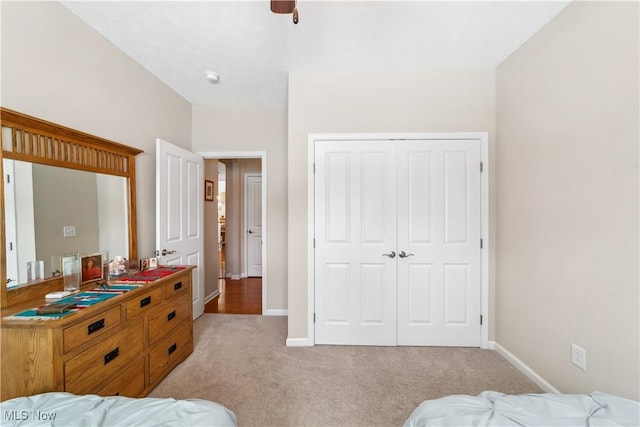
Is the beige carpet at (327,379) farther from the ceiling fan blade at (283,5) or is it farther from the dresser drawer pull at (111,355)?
the ceiling fan blade at (283,5)

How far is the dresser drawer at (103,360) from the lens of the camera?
4.52 feet

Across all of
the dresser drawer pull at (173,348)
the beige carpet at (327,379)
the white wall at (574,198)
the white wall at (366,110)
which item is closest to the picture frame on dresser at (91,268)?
the dresser drawer pull at (173,348)

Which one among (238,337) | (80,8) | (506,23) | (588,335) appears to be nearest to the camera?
(588,335)

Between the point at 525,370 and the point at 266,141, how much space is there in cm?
348

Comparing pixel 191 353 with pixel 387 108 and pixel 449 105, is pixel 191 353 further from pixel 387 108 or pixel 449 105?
pixel 449 105

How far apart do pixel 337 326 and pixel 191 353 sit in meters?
1.38

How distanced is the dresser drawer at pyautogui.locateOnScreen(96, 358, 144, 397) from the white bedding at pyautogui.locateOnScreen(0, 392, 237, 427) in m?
0.74

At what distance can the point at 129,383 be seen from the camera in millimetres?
1736

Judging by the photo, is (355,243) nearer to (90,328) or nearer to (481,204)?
(481,204)

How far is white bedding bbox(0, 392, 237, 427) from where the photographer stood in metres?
0.84

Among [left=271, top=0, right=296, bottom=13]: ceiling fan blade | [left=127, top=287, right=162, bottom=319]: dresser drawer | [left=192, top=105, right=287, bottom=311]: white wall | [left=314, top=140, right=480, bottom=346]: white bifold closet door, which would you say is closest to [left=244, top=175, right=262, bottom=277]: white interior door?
[left=192, top=105, right=287, bottom=311]: white wall

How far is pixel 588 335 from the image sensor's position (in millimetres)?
1645

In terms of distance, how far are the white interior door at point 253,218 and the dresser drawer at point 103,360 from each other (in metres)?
3.62

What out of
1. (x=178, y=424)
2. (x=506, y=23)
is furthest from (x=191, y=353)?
(x=506, y=23)
